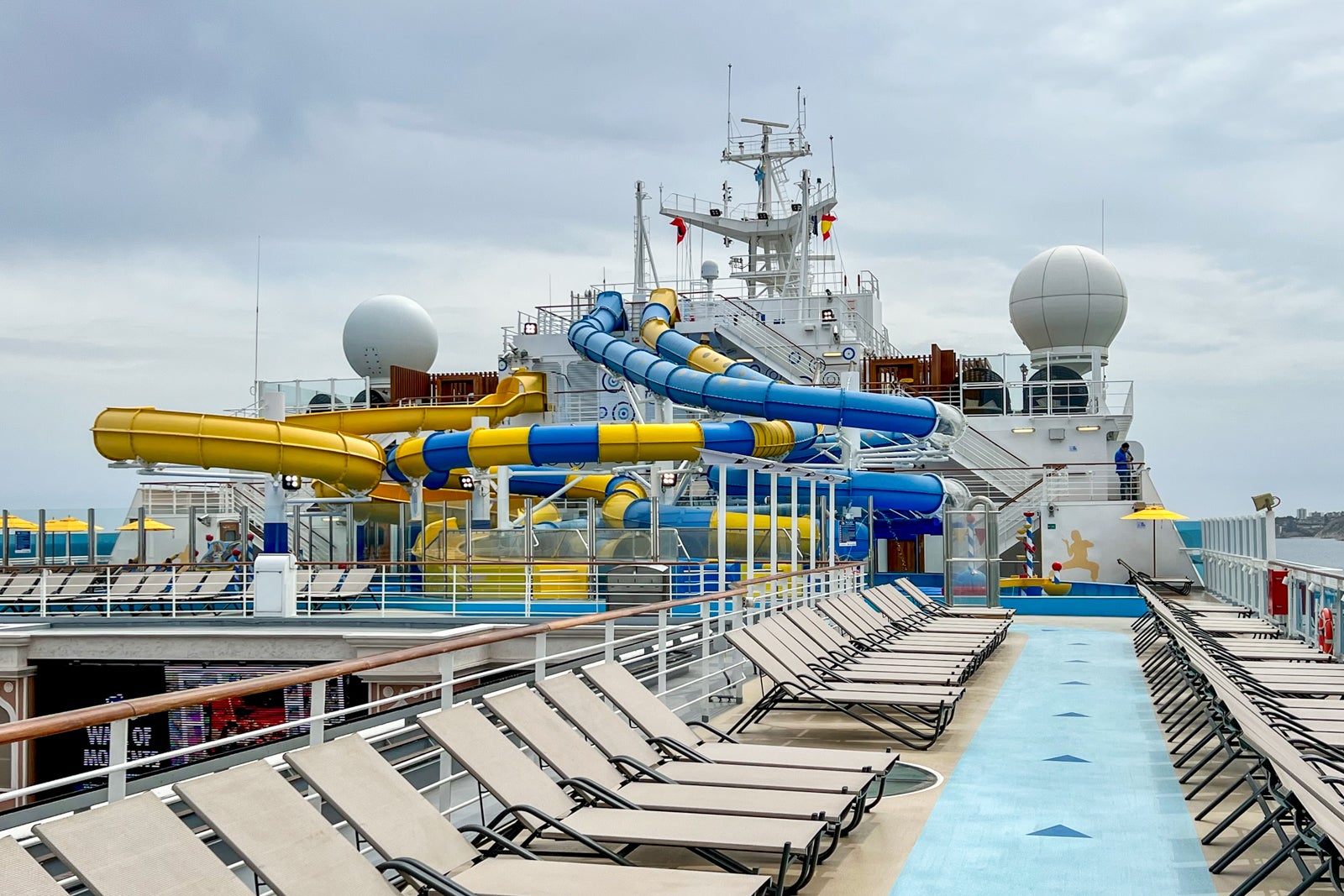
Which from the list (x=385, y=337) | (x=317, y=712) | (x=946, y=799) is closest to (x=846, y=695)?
(x=946, y=799)

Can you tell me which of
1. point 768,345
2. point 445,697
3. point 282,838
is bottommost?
point 282,838

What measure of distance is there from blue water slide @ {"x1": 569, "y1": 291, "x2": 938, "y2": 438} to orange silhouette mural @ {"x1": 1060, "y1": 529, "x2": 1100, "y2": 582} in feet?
27.8

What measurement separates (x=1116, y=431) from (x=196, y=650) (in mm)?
21506

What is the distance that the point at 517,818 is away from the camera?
4328mm

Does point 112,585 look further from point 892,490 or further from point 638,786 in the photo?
point 638,786

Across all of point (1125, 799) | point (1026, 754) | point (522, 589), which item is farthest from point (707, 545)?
point (1125, 799)

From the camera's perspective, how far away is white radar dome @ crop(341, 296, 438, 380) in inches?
1634

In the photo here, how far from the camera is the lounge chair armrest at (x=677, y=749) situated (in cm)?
559

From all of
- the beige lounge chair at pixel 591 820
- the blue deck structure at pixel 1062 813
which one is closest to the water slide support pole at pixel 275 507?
the blue deck structure at pixel 1062 813

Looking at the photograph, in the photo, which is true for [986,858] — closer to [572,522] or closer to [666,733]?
[666,733]

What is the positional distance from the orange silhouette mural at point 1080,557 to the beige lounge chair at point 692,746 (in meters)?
22.9

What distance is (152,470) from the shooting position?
19.5m

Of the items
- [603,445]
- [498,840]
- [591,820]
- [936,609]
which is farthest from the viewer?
[603,445]

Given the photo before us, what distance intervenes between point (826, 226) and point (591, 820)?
32664mm
